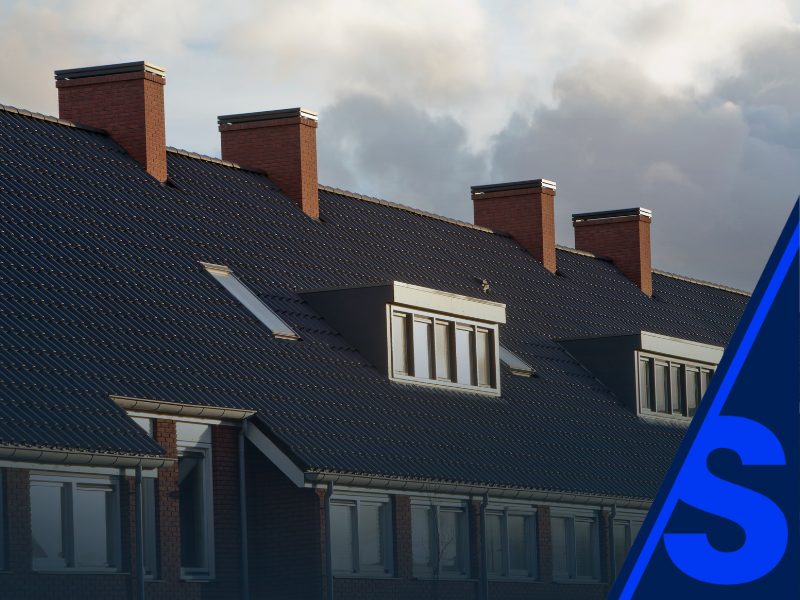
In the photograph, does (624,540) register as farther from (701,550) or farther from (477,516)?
(701,550)

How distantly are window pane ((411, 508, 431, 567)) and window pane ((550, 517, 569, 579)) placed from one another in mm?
4458

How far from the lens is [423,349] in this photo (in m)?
25.2

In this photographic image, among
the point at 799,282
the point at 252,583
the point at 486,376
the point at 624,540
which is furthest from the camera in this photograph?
the point at 624,540

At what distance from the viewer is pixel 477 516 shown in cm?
2428

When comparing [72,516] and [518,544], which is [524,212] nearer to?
[518,544]

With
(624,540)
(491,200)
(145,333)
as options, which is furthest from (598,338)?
(145,333)

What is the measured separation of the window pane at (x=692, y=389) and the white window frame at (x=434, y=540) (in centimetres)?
1083

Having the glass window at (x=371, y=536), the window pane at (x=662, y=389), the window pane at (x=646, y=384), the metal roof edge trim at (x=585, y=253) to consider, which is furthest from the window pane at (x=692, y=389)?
the glass window at (x=371, y=536)

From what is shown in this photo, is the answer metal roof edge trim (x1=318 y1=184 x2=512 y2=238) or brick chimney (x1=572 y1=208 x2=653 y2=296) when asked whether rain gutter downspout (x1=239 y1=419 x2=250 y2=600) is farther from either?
brick chimney (x1=572 y1=208 x2=653 y2=296)

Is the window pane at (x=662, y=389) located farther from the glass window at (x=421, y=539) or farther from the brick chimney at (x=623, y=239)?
the glass window at (x=421, y=539)

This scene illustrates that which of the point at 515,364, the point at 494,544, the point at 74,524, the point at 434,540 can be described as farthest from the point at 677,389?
the point at 74,524

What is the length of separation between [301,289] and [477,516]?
5.04 meters

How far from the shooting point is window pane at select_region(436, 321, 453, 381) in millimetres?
25375

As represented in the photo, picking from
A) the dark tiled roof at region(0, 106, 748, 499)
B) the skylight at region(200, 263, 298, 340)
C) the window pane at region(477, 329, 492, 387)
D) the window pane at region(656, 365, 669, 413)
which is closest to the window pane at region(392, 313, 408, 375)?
the dark tiled roof at region(0, 106, 748, 499)
